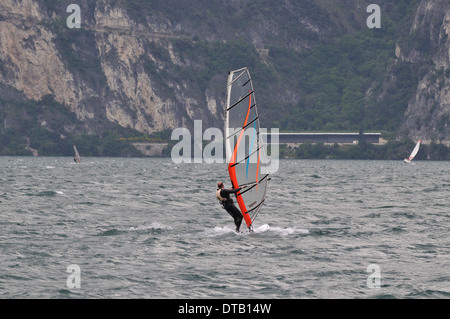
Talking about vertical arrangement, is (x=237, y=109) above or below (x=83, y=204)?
above

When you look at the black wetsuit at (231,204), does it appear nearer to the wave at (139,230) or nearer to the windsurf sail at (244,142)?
the windsurf sail at (244,142)

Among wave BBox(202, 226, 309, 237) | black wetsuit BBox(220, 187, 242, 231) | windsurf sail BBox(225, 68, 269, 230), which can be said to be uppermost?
windsurf sail BBox(225, 68, 269, 230)

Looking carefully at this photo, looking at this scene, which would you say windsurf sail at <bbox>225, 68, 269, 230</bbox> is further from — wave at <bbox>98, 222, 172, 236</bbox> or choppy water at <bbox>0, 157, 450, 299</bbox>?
wave at <bbox>98, 222, 172, 236</bbox>

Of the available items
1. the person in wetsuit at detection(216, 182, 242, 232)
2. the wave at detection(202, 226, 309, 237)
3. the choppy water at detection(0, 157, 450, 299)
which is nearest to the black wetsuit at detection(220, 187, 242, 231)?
the person in wetsuit at detection(216, 182, 242, 232)

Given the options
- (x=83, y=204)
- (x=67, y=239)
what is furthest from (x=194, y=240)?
(x=83, y=204)

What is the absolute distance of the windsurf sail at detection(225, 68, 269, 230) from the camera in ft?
112

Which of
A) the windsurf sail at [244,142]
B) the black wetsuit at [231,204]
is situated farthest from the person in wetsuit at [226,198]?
the windsurf sail at [244,142]

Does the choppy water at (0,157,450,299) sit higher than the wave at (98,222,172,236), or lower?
lower

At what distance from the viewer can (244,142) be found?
3444 centimetres

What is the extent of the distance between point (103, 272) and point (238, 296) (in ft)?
16.4

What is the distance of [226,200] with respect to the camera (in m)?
33.5

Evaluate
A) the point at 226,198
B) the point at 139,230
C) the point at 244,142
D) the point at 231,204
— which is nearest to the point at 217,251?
the point at 226,198

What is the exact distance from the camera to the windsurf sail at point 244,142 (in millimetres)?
34000

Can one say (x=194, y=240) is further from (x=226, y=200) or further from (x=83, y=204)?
(x=83, y=204)
